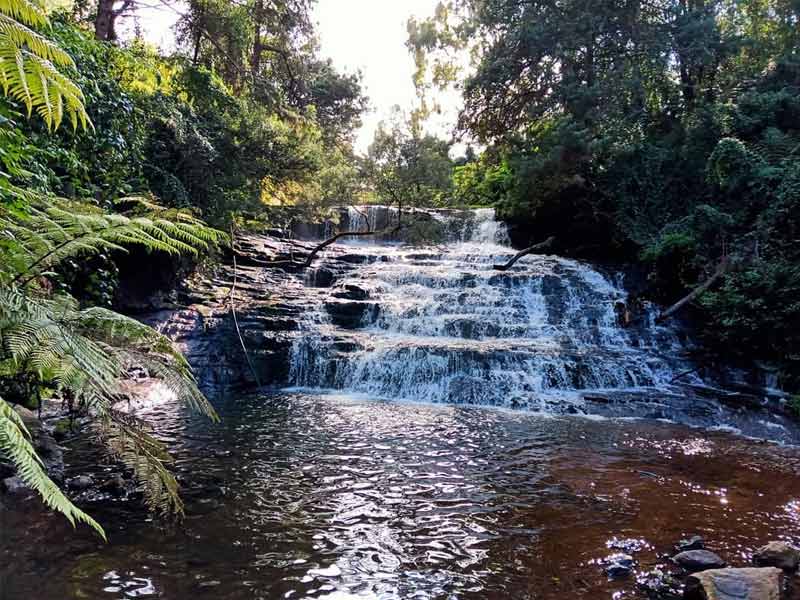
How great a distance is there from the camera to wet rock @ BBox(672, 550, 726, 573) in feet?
10.1

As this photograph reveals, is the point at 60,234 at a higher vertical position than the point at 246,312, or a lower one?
higher

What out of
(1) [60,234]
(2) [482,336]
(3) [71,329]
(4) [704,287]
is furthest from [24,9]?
(4) [704,287]

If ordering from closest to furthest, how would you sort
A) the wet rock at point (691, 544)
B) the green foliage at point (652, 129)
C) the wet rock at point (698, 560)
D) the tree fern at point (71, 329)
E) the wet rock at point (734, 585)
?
the tree fern at point (71, 329) < the wet rock at point (734, 585) < the wet rock at point (698, 560) < the wet rock at point (691, 544) < the green foliage at point (652, 129)

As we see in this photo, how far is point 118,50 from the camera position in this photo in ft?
24.3

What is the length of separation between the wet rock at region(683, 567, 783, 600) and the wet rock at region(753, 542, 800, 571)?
0.68 ft

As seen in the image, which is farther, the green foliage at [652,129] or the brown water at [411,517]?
the green foliage at [652,129]

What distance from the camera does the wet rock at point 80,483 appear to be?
3.95 m

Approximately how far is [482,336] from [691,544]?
7.39 meters

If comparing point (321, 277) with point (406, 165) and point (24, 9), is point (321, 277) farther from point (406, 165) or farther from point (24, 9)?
point (24, 9)

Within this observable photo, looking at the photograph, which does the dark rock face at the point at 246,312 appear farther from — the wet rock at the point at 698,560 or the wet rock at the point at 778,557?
the wet rock at the point at 778,557

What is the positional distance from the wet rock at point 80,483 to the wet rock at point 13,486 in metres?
0.31

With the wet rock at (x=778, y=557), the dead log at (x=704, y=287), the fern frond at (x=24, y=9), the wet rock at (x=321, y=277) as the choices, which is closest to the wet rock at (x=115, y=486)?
the fern frond at (x=24, y=9)

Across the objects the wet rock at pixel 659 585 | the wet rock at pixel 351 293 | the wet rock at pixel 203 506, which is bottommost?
the wet rock at pixel 659 585

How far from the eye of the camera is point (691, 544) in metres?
A: 3.38
